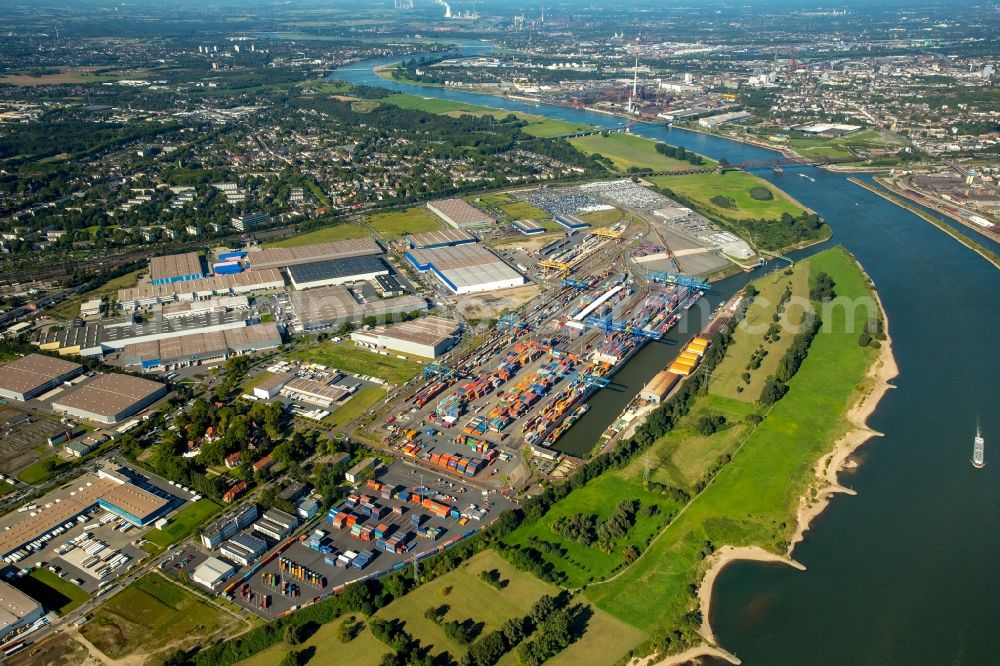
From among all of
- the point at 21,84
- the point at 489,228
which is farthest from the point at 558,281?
the point at 21,84

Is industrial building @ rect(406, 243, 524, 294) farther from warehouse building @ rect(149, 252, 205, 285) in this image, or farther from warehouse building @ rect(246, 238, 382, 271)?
warehouse building @ rect(149, 252, 205, 285)

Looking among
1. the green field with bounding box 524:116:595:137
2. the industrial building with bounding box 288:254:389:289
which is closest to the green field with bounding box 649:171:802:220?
the green field with bounding box 524:116:595:137

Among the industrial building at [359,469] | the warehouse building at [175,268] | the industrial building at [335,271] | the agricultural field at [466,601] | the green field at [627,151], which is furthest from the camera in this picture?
the green field at [627,151]

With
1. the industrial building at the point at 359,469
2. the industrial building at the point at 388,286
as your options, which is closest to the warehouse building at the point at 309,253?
the industrial building at the point at 388,286

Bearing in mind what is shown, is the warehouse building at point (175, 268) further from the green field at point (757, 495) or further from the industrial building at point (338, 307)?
the green field at point (757, 495)

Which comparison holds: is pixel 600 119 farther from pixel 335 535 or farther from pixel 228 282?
pixel 335 535

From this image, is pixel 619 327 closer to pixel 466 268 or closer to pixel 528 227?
pixel 466 268

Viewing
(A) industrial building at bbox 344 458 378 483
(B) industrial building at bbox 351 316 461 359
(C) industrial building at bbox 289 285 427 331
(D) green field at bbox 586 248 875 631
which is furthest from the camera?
(C) industrial building at bbox 289 285 427 331

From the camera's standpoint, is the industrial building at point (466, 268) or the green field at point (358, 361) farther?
the industrial building at point (466, 268)
